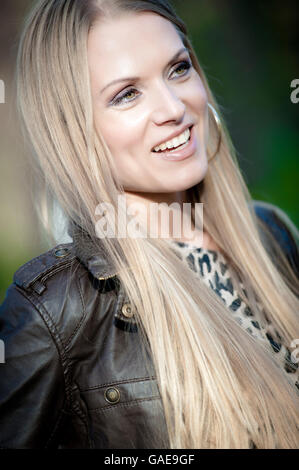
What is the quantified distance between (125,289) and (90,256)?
15cm

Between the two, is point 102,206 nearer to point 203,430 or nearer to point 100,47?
point 100,47

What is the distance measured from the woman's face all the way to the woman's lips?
11 mm

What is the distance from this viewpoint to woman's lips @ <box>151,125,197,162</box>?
160cm

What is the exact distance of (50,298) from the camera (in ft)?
4.49

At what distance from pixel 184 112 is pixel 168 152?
0.48ft

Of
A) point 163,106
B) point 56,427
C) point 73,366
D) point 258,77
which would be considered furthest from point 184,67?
point 258,77

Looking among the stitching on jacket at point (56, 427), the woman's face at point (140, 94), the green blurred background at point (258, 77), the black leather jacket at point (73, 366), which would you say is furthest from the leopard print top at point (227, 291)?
the green blurred background at point (258, 77)

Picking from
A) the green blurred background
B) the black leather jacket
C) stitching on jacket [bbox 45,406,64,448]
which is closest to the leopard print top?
the black leather jacket

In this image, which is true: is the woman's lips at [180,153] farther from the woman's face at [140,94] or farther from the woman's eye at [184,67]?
the woman's eye at [184,67]

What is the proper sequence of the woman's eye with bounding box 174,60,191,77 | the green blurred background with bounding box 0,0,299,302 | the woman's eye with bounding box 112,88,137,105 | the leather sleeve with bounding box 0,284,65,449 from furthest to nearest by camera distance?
the green blurred background with bounding box 0,0,299,302, the woman's eye with bounding box 174,60,191,77, the woman's eye with bounding box 112,88,137,105, the leather sleeve with bounding box 0,284,65,449

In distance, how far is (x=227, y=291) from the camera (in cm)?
172

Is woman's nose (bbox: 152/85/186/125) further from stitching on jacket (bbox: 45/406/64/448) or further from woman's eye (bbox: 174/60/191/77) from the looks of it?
stitching on jacket (bbox: 45/406/64/448)

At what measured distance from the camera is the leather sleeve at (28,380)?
4.13 ft

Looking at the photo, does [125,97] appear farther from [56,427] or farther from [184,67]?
[56,427]
